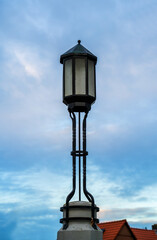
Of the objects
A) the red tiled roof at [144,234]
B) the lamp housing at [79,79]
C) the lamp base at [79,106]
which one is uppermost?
the red tiled roof at [144,234]

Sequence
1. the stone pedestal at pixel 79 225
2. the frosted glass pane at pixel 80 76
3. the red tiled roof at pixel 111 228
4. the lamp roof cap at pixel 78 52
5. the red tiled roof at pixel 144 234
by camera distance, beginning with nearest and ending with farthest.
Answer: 1. the stone pedestal at pixel 79 225
2. the frosted glass pane at pixel 80 76
3. the lamp roof cap at pixel 78 52
4. the red tiled roof at pixel 111 228
5. the red tiled roof at pixel 144 234

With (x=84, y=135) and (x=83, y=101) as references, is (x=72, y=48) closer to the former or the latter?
(x=83, y=101)

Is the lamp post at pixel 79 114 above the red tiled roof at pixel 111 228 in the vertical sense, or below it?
below

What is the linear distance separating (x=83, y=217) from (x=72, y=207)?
24 centimetres

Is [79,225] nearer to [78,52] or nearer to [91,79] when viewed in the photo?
[91,79]

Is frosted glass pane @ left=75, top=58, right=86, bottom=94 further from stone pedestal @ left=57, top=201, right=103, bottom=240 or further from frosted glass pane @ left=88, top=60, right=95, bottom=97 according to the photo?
stone pedestal @ left=57, top=201, right=103, bottom=240

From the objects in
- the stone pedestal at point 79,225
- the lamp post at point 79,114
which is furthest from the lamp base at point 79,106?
the stone pedestal at point 79,225

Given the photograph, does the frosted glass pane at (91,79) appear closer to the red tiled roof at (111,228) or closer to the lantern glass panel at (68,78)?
the lantern glass panel at (68,78)

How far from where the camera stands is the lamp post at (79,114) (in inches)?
234

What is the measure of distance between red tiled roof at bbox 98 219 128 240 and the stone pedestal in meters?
28.6

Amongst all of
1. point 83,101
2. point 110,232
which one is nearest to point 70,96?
point 83,101

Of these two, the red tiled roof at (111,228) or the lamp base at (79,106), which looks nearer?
the lamp base at (79,106)

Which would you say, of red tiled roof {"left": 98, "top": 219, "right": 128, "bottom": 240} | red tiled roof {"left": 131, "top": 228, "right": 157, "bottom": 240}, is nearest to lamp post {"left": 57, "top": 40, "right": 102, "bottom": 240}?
red tiled roof {"left": 98, "top": 219, "right": 128, "bottom": 240}

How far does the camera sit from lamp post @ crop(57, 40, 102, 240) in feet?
19.5
